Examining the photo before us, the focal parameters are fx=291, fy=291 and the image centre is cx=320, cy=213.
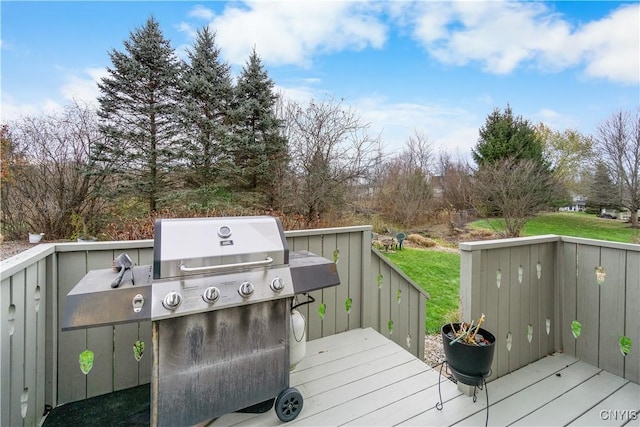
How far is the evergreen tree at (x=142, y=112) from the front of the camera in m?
8.34

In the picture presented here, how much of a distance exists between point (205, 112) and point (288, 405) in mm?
9479

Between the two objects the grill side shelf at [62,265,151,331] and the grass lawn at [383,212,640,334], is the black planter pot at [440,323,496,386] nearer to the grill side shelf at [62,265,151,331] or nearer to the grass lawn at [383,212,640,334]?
the grill side shelf at [62,265,151,331]

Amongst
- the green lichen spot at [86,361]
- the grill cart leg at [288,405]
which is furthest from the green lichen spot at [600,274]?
the green lichen spot at [86,361]

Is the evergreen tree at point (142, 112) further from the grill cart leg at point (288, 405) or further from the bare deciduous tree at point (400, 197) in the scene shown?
the grill cart leg at point (288, 405)

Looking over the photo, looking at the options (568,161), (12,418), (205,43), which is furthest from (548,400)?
(568,161)

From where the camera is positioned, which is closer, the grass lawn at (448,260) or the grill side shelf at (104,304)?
the grill side shelf at (104,304)

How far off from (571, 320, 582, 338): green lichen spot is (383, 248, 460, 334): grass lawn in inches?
80.7

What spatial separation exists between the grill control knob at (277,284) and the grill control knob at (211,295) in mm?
249

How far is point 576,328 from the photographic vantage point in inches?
78.9

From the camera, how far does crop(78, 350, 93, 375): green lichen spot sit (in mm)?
1637

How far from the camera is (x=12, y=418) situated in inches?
45.4

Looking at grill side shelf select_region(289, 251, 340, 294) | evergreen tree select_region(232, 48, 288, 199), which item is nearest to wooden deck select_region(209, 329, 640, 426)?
grill side shelf select_region(289, 251, 340, 294)

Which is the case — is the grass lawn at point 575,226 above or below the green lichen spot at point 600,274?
below

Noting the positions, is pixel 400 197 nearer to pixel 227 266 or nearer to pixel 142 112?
pixel 142 112
